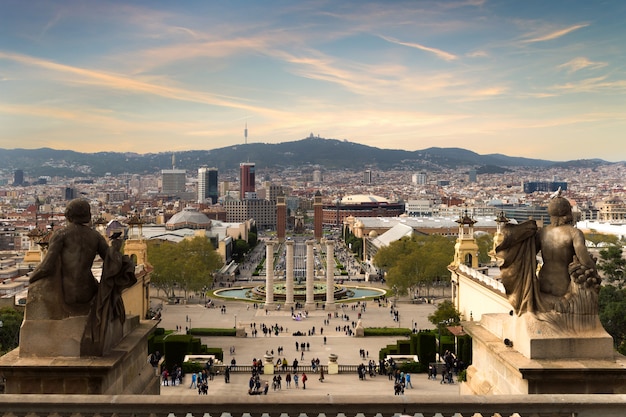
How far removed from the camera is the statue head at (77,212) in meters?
7.11

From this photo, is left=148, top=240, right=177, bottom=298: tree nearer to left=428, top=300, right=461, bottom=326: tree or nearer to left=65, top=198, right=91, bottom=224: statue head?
left=428, top=300, right=461, bottom=326: tree

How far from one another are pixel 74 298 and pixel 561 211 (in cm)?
514

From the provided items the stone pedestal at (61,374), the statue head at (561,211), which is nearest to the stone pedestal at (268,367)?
the stone pedestal at (61,374)

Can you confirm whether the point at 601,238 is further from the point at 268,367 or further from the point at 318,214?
the point at 318,214

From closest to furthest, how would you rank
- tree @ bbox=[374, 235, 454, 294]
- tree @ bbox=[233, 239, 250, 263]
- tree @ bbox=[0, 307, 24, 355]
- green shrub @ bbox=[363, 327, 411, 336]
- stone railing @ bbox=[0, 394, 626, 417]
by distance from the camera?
1. stone railing @ bbox=[0, 394, 626, 417]
2. tree @ bbox=[0, 307, 24, 355]
3. green shrub @ bbox=[363, 327, 411, 336]
4. tree @ bbox=[374, 235, 454, 294]
5. tree @ bbox=[233, 239, 250, 263]

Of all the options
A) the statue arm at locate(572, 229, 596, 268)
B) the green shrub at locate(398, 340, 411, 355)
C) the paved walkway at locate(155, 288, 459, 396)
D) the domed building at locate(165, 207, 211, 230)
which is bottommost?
the paved walkway at locate(155, 288, 459, 396)

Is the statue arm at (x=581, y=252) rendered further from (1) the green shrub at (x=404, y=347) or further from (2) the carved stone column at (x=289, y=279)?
(2) the carved stone column at (x=289, y=279)

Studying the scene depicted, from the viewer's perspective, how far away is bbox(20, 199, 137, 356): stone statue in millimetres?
6727

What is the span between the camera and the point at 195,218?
124 m

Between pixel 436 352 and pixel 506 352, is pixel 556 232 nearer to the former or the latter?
pixel 506 352

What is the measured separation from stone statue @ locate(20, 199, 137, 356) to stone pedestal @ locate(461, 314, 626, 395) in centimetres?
393

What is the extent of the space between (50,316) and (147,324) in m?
1.44

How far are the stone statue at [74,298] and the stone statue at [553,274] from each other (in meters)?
3.92

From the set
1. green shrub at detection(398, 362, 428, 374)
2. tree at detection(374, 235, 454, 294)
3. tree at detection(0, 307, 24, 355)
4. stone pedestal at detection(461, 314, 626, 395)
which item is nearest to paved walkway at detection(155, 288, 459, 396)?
green shrub at detection(398, 362, 428, 374)
